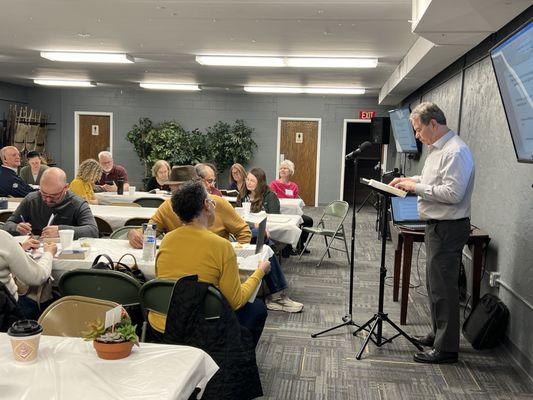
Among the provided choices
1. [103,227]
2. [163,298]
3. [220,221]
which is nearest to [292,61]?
[103,227]

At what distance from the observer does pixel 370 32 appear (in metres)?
6.04

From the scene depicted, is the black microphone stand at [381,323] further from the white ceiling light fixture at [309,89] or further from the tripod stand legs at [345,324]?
the white ceiling light fixture at [309,89]

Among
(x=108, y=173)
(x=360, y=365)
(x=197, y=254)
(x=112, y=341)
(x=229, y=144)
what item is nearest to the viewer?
(x=112, y=341)

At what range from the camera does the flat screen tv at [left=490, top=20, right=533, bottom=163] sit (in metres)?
3.05

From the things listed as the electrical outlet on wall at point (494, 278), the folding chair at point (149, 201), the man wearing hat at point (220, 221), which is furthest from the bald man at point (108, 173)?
the electrical outlet on wall at point (494, 278)

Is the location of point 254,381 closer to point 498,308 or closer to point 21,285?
point 21,285

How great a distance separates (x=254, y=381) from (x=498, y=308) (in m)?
2.29

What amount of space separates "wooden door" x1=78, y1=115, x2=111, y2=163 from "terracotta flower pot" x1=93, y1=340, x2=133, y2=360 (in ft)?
42.4

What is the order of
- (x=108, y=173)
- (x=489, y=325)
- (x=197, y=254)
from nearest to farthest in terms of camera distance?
1. (x=197, y=254)
2. (x=489, y=325)
3. (x=108, y=173)

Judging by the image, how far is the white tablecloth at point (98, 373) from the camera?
1.61 m

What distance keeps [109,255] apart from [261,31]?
11.7ft

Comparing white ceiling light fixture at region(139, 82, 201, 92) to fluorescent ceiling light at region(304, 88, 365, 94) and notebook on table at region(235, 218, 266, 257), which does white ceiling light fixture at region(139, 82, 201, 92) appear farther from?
notebook on table at region(235, 218, 266, 257)

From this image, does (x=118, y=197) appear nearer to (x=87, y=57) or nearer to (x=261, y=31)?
(x=87, y=57)

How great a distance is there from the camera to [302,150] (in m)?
13.5
